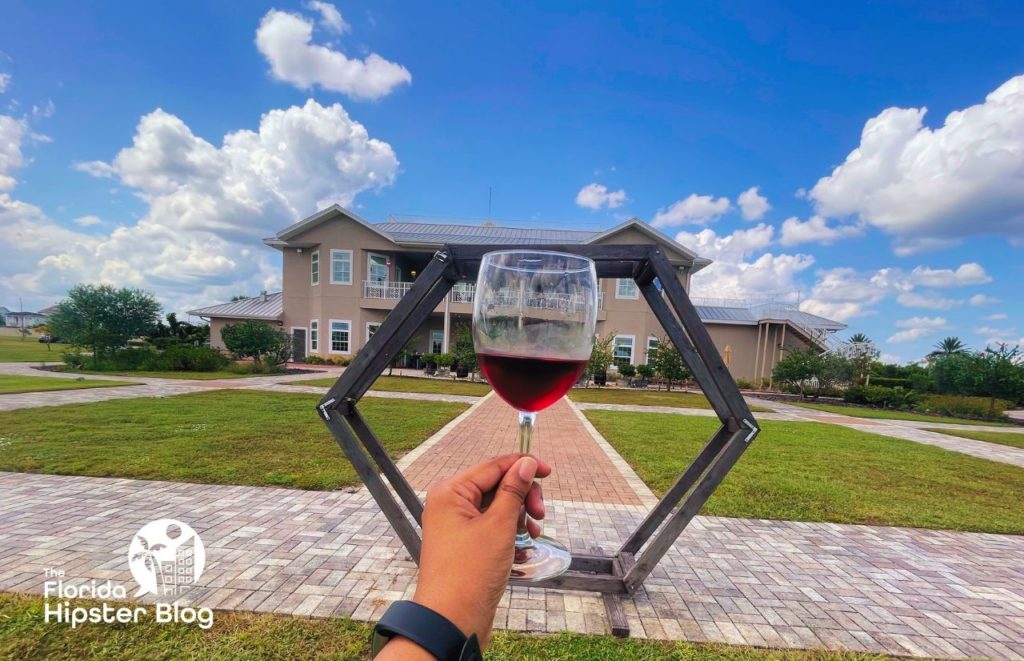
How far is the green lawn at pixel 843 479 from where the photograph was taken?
206 inches

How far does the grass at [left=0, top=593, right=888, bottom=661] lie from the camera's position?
7.88 ft

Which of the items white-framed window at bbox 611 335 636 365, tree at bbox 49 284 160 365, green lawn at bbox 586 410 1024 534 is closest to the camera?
green lawn at bbox 586 410 1024 534

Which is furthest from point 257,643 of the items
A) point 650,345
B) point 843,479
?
point 650,345

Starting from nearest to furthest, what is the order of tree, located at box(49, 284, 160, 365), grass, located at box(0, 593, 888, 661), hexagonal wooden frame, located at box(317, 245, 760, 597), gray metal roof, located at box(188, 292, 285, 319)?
grass, located at box(0, 593, 888, 661) < hexagonal wooden frame, located at box(317, 245, 760, 597) < tree, located at box(49, 284, 160, 365) < gray metal roof, located at box(188, 292, 285, 319)

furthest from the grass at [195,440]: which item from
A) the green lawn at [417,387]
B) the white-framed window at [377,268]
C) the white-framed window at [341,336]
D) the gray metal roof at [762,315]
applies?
the gray metal roof at [762,315]

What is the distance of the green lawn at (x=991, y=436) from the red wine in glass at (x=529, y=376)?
1634 centimetres

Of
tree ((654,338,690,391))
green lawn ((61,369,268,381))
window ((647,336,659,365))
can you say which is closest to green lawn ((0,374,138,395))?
green lawn ((61,369,268,381))

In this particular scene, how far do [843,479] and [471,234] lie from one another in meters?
24.0

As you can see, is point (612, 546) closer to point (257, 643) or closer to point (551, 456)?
point (257, 643)

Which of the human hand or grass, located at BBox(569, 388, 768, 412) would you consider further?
grass, located at BBox(569, 388, 768, 412)

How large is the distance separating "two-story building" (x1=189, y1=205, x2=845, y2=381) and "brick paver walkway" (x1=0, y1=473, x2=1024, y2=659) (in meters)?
18.3

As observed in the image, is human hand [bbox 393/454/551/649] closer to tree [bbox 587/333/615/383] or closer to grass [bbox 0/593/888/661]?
grass [bbox 0/593/888/661]

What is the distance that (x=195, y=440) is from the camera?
6.90 meters

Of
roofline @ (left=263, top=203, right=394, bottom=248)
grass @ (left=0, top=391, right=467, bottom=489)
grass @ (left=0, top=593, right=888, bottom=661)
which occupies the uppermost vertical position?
roofline @ (left=263, top=203, right=394, bottom=248)
